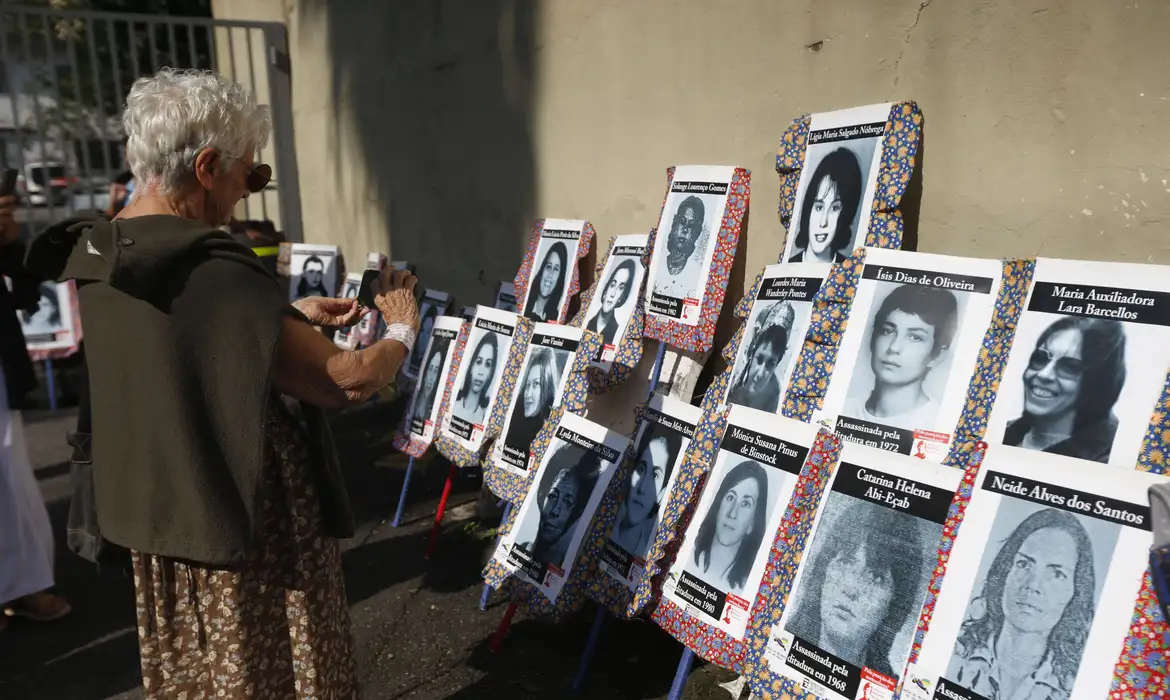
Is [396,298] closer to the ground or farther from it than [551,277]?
farther from it

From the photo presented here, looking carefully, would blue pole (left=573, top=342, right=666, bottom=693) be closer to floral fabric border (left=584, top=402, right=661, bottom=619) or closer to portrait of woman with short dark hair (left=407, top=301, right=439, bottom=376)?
floral fabric border (left=584, top=402, right=661, bottom=619)

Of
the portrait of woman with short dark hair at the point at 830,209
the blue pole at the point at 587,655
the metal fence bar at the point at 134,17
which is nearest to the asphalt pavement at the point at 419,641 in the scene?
the blue pole at the point at 587,655

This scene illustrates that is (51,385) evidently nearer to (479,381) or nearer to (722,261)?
(479,381)

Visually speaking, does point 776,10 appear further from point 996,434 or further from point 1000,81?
point 996,434

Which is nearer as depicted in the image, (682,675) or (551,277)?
(682,675)

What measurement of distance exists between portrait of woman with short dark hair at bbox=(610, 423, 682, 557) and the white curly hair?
139 centimetres

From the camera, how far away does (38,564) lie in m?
3.16

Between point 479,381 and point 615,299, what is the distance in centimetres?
77

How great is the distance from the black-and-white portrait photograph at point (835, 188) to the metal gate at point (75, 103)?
5535 mm

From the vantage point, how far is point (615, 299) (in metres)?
3.04

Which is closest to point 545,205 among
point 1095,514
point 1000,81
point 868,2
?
point 868,2

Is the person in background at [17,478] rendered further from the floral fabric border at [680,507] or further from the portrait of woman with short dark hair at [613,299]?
the floral fabric border at [680,507]

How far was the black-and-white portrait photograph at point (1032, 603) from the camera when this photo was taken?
4.58ft

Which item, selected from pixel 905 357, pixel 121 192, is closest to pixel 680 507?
pixel 905 357
